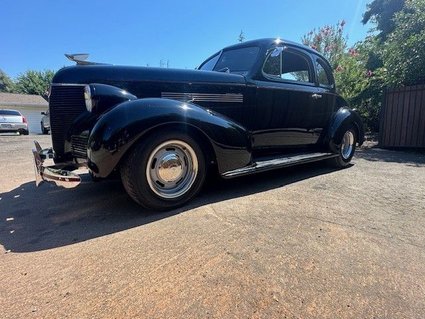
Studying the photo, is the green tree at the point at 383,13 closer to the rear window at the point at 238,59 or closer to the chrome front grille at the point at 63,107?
the rear window at the point at 238,59

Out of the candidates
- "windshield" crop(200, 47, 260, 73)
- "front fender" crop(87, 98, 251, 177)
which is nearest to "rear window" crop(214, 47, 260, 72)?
"windshield" crop(200, 47, 260, 73)

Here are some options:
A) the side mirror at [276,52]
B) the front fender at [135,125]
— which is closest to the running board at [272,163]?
the front fender at [135,125]

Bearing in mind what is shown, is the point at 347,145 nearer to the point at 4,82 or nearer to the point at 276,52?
the point at 276,52

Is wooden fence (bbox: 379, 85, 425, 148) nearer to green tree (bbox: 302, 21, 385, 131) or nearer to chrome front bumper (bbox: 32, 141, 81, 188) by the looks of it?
green tree (bbox: 302, 21, 385, 131)

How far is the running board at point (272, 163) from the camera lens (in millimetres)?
3490

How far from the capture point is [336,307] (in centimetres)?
168

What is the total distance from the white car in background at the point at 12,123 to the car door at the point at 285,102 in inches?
659

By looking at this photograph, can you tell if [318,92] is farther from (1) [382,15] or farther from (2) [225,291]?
(1) [382,15]

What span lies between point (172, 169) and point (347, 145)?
4.04 metres

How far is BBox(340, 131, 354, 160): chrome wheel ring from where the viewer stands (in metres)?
5.59

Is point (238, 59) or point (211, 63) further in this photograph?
point (211, 63)

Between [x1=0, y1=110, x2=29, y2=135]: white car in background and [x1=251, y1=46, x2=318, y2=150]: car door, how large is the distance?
1673cm

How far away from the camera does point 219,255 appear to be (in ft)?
7.30

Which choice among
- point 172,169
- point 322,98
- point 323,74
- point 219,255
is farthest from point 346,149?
point 219,255
